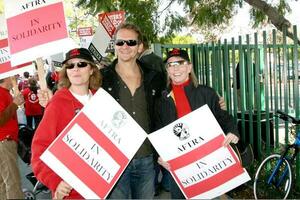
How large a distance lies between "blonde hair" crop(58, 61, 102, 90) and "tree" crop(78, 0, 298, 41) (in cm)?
394

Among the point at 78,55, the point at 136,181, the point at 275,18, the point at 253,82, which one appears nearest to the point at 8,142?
the point at 136,181

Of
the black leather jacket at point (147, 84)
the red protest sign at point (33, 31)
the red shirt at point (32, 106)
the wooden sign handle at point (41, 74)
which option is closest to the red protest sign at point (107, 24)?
the red shirt at point (32, 106)

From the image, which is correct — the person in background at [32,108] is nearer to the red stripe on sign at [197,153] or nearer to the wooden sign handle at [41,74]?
the wooden sign handle at [41,74]

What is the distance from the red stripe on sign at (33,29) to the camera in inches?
163

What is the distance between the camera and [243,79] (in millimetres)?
7492

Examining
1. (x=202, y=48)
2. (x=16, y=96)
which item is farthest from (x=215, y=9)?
(x=16, y=96)

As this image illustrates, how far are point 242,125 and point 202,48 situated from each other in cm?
152

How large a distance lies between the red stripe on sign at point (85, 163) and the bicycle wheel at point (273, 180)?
3.54m

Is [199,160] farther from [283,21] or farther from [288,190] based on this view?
[283,21]

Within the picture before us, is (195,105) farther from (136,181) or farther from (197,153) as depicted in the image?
(136,181)

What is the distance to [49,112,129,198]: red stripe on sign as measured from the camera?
10.2ft

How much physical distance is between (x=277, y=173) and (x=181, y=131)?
10.3 feet

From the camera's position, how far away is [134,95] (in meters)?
3.90

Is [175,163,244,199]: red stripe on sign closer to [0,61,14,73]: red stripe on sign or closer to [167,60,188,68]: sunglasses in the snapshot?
[167,60,188,68]: sunglasses
